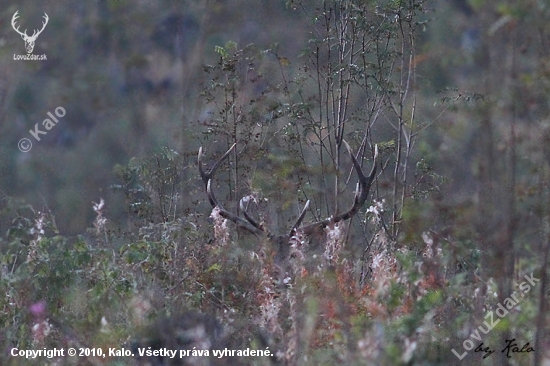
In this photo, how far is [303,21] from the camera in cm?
1003

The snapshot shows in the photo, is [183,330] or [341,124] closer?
[183,330]

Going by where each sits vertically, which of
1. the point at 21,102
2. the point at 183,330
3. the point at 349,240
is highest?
the point at 21,102

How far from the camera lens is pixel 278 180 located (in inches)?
297

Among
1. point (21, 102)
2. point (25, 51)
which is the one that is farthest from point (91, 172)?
point (25, 51)

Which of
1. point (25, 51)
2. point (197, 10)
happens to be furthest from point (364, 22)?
point (25, 51)

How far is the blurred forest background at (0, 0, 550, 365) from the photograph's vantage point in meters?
3.39

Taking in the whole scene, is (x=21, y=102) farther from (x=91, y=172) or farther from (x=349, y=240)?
(x=349, y=240)

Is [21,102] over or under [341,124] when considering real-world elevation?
over

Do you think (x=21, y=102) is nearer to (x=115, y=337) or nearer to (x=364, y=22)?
(x=364, y=22)

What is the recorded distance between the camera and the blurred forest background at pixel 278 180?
3.39 metres

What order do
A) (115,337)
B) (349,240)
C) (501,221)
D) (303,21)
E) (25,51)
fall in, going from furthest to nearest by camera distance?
1. (303,21)
2. (25,51)
3. (349,240)
4. (115,337)
5. (501,221)

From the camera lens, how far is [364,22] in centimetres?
761

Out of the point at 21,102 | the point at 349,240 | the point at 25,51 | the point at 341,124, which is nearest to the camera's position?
the point at 349,240

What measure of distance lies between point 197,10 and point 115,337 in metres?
3.68
